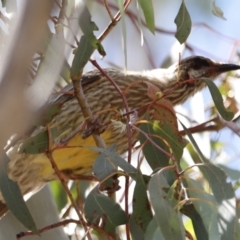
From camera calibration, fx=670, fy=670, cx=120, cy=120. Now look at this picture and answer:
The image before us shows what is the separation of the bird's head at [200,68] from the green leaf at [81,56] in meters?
1.07

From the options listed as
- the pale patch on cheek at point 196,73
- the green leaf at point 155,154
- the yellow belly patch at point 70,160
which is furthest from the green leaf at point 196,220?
the pale patch on cheek at point 196,73

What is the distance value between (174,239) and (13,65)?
0.57 meters

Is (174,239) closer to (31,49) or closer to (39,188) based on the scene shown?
(31,49)

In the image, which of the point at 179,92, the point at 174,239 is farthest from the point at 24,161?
the point at 174,239

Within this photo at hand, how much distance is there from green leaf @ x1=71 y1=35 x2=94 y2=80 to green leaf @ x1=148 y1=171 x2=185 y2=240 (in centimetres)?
32

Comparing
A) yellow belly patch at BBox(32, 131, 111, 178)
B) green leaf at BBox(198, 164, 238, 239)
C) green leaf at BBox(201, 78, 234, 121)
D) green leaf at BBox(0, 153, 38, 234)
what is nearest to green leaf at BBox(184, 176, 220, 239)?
green leaf at BBox(198, 164, 238, 239)

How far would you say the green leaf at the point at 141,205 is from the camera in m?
1.40

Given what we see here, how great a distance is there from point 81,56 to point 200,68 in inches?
46.8

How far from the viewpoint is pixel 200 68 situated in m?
2.57

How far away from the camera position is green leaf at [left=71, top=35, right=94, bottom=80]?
4.74ft

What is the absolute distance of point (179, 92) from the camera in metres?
2.57

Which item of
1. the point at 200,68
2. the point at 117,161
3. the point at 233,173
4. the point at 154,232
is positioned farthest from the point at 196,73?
the point at 154,232

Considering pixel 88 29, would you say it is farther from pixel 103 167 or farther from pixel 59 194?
pixel 59 194

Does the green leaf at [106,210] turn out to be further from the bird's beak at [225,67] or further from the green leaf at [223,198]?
the bird's beak at [225,67]
